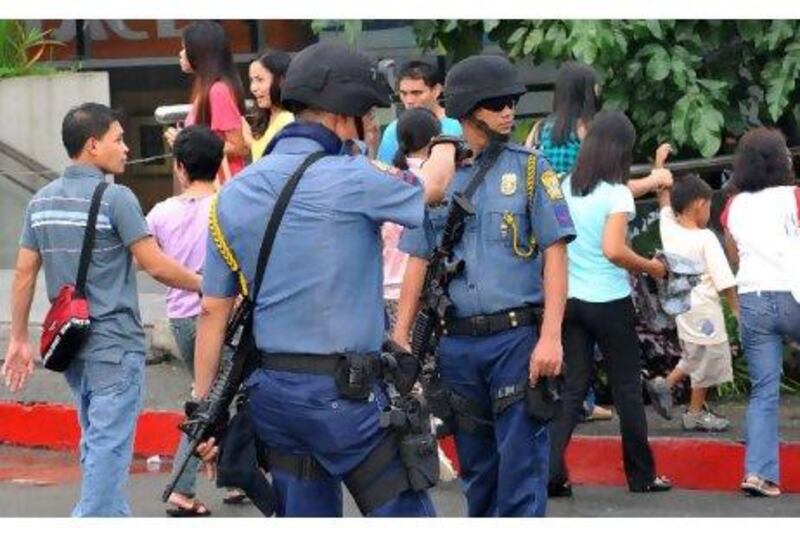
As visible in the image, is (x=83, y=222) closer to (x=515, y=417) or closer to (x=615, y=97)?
(x=515, y=417)

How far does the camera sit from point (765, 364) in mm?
8492

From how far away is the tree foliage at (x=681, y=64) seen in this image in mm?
10070

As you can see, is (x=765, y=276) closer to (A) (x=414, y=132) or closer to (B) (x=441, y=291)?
(A) (x=414, y=132)

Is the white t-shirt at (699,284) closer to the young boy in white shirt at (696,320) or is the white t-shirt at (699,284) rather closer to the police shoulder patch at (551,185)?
the young boy in white shirt at (696,320)

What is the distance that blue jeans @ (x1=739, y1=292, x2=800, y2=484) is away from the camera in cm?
840

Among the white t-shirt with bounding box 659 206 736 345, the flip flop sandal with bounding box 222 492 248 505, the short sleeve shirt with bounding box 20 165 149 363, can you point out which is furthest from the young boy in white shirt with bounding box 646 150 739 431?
the short sleeve shirt with bounding box 20 165 149 363

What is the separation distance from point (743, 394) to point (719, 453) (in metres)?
1.43

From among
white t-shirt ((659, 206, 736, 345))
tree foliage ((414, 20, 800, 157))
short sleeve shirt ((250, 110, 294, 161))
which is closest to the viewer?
short sleeve shirt ((250, 110, 294, 161))

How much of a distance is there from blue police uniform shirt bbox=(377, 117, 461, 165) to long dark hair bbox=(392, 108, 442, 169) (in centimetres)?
25

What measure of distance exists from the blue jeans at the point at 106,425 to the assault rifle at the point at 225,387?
1.30 meters

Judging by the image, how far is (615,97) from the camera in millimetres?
10328

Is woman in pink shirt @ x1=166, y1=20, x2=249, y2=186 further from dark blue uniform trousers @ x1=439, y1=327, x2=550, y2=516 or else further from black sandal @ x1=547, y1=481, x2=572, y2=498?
dark blue uniform trousers @ x1=439, y1=327, x2=550, y2=516

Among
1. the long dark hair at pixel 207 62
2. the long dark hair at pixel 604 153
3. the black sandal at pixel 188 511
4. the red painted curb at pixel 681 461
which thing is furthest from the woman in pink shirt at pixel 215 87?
the long dark hair at pixel 604 153
